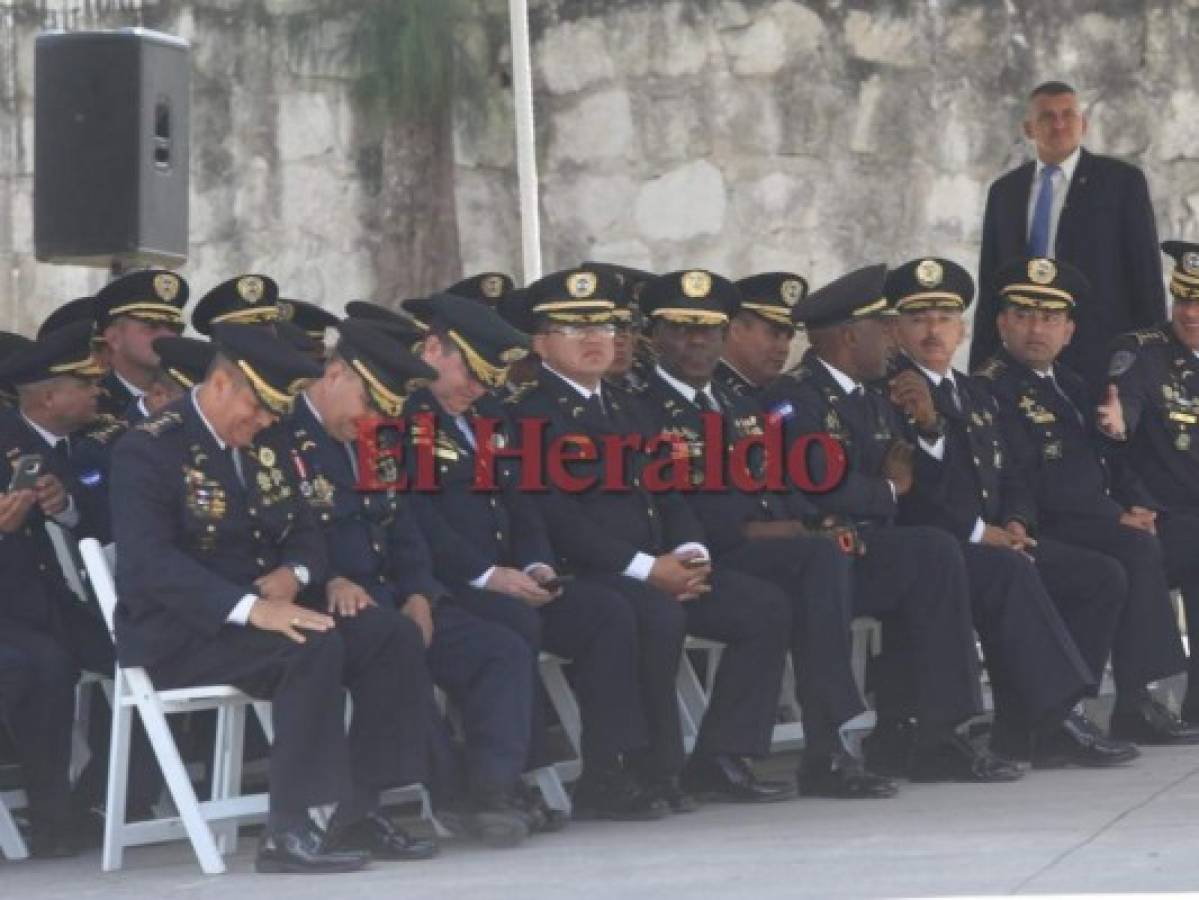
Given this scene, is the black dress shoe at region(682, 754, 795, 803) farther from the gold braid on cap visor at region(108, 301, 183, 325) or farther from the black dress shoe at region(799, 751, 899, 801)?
the gold braid on cap visor at region(108, 301, 183, 325)

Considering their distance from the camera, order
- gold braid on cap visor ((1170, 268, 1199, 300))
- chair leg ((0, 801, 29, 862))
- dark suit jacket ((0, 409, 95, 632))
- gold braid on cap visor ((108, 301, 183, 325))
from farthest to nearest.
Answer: gold braid on cap visor ((1170, 268, 1199, 300))
gold braid on cap visor ((108, 301, 183, 325))
dark suit jacket ((0, 409, 95, 632))
chair leg ((0, 801, 29, 862))

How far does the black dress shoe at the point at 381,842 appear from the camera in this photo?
29.3 ft

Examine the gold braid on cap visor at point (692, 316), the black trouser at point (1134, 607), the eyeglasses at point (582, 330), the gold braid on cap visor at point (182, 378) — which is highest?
the gold braid on cap visor at point (692, 316)

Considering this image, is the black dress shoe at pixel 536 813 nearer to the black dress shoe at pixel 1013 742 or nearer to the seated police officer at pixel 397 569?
the seated police officer at pixel 397 569

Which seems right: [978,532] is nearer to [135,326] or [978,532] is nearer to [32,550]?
[135,326]

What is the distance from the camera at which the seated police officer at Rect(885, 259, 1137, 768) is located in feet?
34.4

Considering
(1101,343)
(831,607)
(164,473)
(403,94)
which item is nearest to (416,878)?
(164,473)

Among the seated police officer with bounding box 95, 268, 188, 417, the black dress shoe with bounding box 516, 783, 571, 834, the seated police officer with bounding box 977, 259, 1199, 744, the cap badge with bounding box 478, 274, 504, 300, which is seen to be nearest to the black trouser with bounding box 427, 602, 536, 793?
the black dress shoe with bounding box 516, 783, 571, 834

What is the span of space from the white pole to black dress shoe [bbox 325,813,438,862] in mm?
3483

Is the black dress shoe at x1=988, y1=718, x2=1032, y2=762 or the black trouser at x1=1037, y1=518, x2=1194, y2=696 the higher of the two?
the black trouser at x1=1037, y1=518, x2=1194, y2=696

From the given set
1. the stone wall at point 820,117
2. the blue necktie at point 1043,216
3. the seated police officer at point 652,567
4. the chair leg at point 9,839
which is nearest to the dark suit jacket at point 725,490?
the seated police officer at point 652,567

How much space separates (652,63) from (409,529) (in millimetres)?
4884

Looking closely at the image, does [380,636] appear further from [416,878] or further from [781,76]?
[781,76]

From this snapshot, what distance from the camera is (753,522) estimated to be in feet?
34.6
